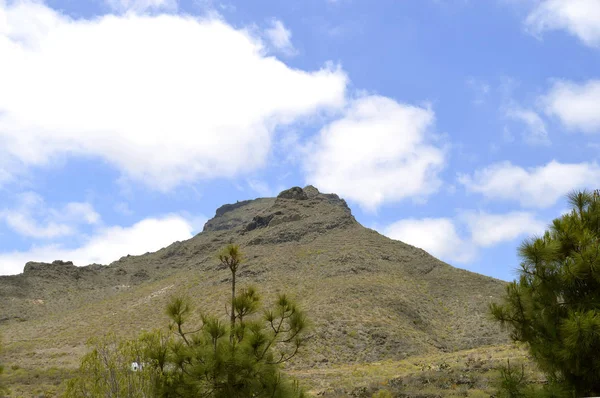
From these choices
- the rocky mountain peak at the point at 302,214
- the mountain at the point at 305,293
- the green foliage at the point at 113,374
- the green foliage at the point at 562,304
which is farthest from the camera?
the rocky mountain peak at the point at 302,214

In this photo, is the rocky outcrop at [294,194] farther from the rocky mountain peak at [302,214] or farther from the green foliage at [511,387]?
the green foliage at [511,387]

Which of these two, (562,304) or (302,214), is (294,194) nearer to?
(302,214)

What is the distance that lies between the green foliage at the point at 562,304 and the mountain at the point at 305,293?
27748mm

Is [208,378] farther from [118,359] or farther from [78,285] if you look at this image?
[78,285]

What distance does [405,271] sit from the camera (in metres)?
61.5

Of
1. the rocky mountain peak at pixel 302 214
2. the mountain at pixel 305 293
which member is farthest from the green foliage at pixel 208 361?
the rocky mountain peak at pixel 302 214

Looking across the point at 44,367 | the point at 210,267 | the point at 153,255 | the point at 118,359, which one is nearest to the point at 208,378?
the point at 118,359

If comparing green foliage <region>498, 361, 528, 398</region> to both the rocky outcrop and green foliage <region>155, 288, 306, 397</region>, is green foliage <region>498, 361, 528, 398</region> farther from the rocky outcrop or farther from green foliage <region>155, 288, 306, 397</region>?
the rocky outcrop

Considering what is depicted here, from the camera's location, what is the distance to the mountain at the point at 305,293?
4222 centimetres

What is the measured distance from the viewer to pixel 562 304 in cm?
967

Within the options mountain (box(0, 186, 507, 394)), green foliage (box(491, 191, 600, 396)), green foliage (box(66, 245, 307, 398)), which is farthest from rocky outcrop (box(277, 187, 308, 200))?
green foliage (box(66, 245, 307, 398))

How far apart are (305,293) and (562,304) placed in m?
43.0

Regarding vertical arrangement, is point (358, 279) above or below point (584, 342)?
A: above

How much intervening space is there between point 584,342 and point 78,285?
81.1 meters
